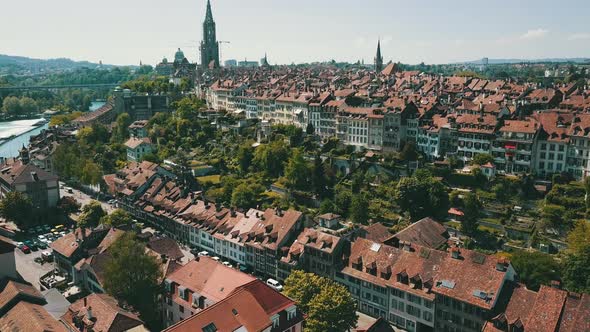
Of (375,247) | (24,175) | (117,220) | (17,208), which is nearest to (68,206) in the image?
(17,208)

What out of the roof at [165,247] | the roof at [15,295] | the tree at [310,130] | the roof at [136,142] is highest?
the tree at [310,130]

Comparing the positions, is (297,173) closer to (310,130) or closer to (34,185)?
(310,130)

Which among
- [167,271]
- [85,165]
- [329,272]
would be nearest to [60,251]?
[167,271]

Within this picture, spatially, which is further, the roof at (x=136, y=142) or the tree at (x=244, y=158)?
the roof at (x=136, y=142)

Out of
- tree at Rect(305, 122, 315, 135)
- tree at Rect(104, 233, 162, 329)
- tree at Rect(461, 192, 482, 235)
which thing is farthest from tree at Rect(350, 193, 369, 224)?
tree at Rect(305, 122, 315, 135)

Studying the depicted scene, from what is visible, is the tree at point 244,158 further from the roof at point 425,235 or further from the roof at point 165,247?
the roof at point 425,235

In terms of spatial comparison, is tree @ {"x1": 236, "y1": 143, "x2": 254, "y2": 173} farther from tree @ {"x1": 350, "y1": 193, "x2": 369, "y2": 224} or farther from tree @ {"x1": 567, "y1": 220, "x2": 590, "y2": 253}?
tree @ {"x1": 567, "y1": 220, "x2": 590, "y2": 253}

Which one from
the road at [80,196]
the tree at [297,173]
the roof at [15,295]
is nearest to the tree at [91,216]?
the road at [80,196]
